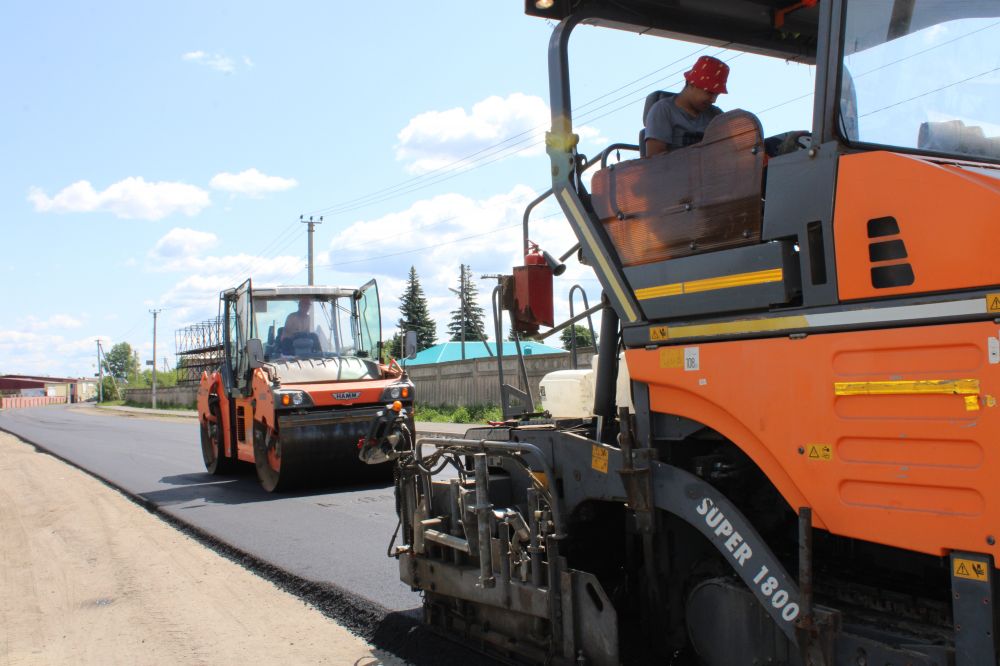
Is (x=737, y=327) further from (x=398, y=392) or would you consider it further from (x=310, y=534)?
(x=398, y=392)

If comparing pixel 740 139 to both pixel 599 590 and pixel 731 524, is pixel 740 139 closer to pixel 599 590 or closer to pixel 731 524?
pixel 731 524

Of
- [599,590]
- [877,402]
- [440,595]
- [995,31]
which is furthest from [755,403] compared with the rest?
[440,595]

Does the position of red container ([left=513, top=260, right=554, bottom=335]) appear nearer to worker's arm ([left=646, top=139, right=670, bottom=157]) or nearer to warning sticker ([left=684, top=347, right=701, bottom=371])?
worker's arm ([left=646, top=139, right=670, bottom=157])

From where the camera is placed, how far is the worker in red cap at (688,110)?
3.49 meters

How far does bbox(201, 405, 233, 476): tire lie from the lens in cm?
1230

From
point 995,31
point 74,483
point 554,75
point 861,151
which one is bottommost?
point 74,483

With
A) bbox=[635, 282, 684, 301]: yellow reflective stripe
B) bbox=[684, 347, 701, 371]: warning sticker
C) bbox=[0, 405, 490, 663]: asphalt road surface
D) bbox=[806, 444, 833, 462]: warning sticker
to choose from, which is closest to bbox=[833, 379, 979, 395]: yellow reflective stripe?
bbox=[806, 444, 833, 462]: warning sticker

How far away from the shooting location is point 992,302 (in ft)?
7.41

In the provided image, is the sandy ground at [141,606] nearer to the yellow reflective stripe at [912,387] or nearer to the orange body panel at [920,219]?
the yellow reflective stripe at [912,387]

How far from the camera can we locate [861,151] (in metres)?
2.68

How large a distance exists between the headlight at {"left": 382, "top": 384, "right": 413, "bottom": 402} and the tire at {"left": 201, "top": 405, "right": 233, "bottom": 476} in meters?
3.10

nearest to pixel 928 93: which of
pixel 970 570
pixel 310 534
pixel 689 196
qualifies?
pixel 689 196

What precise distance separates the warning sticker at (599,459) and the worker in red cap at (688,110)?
46.4 inches

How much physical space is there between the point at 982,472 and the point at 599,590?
154cm
